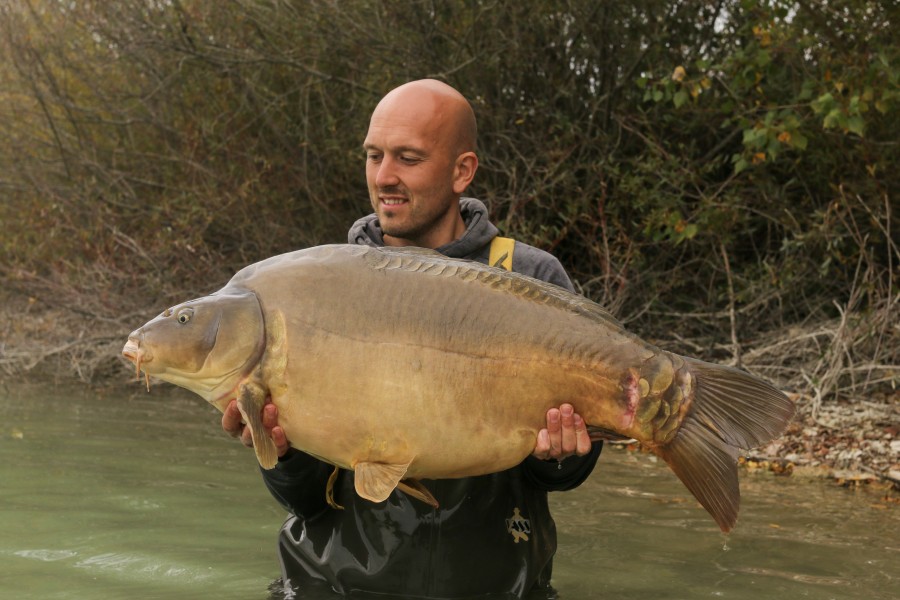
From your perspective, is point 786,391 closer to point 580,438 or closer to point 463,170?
point 463,170

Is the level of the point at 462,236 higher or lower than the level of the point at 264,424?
higher

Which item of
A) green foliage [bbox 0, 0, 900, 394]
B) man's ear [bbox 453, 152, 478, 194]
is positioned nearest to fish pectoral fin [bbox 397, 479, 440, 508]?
man's ear [bbox 453, 152, 478, 194]

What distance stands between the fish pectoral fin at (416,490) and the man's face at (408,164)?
30.7 inches

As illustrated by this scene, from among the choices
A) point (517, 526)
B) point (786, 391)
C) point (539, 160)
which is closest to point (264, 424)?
point (517, 526)

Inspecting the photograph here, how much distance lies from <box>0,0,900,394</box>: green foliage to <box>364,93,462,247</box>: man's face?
415cm

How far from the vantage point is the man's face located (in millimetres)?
3141

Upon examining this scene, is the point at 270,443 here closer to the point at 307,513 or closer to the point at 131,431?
the point at 307,513

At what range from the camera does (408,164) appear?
3.15 m

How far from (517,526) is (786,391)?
192 inches

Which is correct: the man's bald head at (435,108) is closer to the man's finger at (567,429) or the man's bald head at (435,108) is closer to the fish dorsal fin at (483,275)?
the fish dorsal fin at (483,275)

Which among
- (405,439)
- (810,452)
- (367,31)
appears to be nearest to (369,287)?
(405,439)

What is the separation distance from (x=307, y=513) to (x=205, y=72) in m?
7.67

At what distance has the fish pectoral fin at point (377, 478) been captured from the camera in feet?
8.00

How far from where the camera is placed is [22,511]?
4.70 metres
